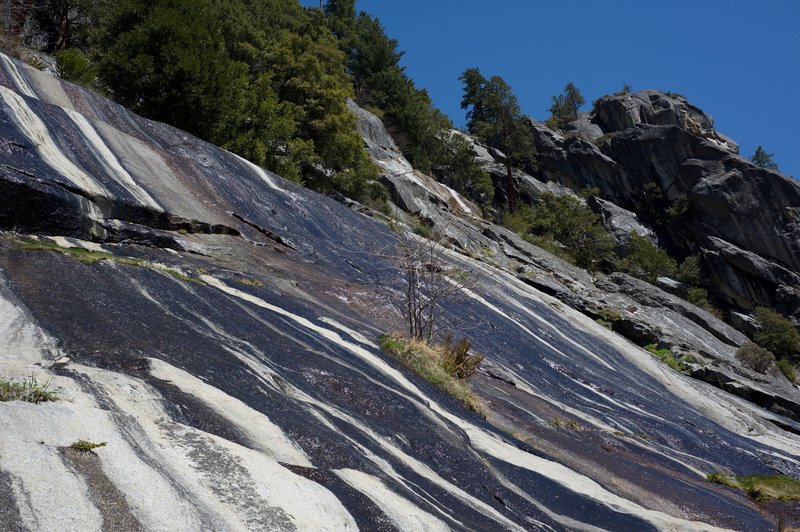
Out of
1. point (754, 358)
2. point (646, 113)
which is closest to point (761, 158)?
point (646, 113)

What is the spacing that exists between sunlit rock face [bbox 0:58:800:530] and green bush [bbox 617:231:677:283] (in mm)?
26211

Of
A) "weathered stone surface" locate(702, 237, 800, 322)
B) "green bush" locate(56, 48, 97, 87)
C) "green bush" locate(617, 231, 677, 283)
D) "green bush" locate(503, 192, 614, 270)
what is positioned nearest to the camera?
"green bush" locate(56, 48, 97, 87)

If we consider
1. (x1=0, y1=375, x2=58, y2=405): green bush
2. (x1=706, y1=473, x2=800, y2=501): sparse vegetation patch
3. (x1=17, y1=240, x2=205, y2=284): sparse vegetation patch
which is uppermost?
(x1=706, y1=473, x2=800, y2=501): sparse vegetation patch

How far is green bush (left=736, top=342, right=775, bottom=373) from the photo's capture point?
1075 inches

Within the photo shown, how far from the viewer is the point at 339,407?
265 inches

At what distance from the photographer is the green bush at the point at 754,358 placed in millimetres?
27297

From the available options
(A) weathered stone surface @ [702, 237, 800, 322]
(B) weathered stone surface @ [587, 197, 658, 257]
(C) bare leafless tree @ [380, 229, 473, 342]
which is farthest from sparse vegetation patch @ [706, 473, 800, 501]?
(A) weathered stone surface @ [702, 237, 800, 322]

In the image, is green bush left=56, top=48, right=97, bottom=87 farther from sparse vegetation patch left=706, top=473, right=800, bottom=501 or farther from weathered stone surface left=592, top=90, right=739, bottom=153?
weathered stone surface left=592, top=90, right=739, bottom=153

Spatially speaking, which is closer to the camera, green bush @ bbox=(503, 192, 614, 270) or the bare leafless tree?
the bare leafless tree

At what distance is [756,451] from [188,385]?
1490 centimetres

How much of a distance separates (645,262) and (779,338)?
9.73 meters

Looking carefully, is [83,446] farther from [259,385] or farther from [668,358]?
[668,358]

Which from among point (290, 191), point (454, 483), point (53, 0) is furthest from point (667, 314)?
point (53, 0)

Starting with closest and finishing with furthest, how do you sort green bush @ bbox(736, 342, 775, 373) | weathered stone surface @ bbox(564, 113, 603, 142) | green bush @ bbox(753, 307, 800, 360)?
green bush @ bbox(736, 342, 775, 373) < green bush @ bbox(753, 307, 800, 360) < weathered stone surface @ bbox(564, 113, 603, 142)
